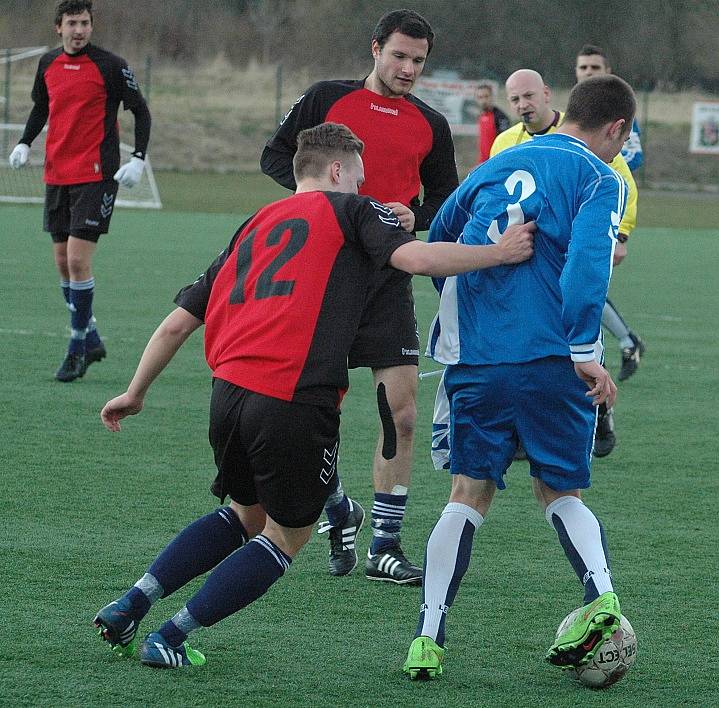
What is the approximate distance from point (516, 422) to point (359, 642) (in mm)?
850

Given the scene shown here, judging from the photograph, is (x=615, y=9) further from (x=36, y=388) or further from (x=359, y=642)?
(x=359, y=642)

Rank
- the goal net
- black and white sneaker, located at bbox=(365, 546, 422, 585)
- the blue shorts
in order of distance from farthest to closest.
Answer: the goal net → black and white sneaker, located at bbox=(365, 546, 422, 585) → the blue shorts

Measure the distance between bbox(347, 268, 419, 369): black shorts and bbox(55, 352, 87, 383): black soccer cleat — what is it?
3.92 meters

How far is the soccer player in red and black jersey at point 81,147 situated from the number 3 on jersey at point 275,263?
502 cm

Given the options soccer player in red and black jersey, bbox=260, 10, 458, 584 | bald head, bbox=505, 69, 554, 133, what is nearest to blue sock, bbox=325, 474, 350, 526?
soccer player in red and black jersey, bbox=260, 10, 458, 584

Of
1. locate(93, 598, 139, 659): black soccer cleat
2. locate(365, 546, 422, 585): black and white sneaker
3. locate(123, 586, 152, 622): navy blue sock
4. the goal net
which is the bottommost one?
the goal net

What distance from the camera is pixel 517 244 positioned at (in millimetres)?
3898

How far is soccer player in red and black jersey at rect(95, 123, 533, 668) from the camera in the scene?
12.5ft

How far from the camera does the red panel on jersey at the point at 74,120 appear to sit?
8.97 m

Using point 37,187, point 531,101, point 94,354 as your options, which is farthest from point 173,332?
point 37,187

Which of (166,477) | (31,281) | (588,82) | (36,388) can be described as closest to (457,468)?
(588,82)

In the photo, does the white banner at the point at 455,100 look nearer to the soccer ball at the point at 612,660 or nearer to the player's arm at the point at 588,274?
the player's arm at the point at 588,274

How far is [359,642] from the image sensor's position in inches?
168

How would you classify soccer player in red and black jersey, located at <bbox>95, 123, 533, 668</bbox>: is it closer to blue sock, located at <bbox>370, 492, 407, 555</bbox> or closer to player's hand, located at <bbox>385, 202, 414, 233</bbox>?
player's hand, located at <bbox>385, 202, 414, 233</bbox>
